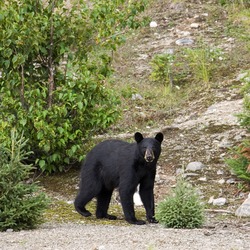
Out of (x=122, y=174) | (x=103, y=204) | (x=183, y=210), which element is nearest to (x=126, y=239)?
(x=183, y=210)

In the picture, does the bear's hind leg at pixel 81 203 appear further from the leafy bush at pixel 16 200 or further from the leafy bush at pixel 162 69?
the leafy bush at pixel 162 69

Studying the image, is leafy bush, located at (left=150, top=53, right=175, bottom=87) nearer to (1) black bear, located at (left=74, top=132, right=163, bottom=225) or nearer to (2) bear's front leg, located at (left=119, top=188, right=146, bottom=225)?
(1) black bear, located at (left=74, top=132, right=163, bottom=225)

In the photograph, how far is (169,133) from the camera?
13.7 meters

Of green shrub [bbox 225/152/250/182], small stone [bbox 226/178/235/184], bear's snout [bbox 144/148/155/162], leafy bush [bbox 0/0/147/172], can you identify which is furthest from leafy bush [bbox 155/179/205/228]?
leafy bush [bbox 0/0/147/172]

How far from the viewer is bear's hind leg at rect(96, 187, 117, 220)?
10641mm

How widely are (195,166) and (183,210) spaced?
3.16m

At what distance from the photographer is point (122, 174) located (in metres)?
10.2

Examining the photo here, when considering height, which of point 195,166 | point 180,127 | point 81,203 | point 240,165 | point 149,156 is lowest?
point 81,203

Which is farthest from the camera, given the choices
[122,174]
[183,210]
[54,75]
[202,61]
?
[202,61]

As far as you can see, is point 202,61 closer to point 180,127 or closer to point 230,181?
point 180,127

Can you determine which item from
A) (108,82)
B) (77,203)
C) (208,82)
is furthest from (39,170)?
(208,82)

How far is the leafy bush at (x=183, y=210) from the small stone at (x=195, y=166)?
2.97m

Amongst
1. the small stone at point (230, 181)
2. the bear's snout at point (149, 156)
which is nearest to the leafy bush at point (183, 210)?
the bear's snout at point (149, 156)

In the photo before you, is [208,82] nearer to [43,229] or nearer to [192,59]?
[192,59]
